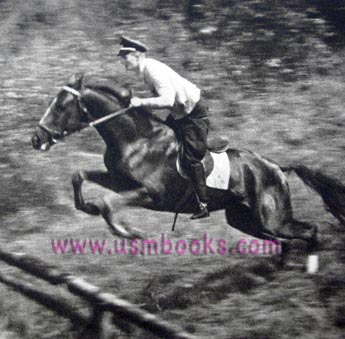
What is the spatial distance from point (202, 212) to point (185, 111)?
911 mm

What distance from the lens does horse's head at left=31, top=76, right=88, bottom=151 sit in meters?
7.27

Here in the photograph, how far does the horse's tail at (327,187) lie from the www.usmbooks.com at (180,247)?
0.59 m

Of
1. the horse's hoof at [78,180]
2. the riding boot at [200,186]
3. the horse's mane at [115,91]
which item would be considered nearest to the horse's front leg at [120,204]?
the horse's hoof at [78,180]

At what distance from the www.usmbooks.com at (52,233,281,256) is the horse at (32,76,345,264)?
0.26 ft

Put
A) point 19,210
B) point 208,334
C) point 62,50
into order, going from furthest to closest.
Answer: point 62,50 < point 19,210 < point 208,334

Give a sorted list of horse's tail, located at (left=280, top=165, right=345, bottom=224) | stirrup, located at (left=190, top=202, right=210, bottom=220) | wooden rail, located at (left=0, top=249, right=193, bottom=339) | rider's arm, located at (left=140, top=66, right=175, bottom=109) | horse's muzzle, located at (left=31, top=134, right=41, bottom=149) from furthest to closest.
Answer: horse's muzzle, located at (left=31, top=134, right=41, bottom=149) < horse's tail, located at (left=280, top=165, right=345, bottom=224) < stirrup, located at (left=190, top=202, right=210, bottom=220) < rider's arm, located at (left=140, top=66, right=175, bottom=109) < wooden rail, located at (left=0, top=249, right=193, bottom=339)

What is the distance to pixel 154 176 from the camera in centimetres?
738

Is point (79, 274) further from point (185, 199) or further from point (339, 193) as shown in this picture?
point (339, 193)

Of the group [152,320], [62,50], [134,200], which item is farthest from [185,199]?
[62,50]

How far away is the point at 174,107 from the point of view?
23.9 feet

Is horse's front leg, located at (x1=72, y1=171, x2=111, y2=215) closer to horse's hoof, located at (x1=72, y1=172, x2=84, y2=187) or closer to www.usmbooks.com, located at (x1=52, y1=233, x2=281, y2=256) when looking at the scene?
horse's hoof, located at (x1=72, y1=172, x2=84, y2=187)

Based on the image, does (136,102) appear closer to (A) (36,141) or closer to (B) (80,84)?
(B) (80,84)

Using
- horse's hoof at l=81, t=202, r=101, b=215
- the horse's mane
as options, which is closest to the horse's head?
the horse's mane

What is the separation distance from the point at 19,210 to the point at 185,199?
1.65m
